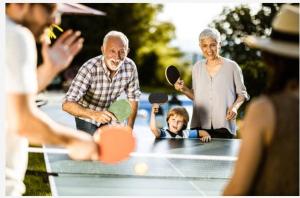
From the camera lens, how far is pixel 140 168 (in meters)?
5.48

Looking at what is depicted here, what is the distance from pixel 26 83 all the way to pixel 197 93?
4121mm

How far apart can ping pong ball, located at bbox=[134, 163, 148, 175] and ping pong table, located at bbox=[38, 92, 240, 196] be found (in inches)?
0.7

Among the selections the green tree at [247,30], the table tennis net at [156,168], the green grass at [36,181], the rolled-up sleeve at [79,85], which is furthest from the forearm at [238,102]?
the green tree at [247,30]

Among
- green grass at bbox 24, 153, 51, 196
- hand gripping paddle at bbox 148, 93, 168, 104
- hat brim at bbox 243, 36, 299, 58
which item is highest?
hat brim at bbox 243, 36, 299, 58

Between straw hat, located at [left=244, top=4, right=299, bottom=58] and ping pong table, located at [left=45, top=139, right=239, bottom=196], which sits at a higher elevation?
straw hat, located at [left=244, top=4, right=299, bottom=58]

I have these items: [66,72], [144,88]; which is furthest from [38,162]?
[144,88]

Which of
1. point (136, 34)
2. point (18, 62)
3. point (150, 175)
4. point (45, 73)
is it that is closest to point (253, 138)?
point (18, 62)

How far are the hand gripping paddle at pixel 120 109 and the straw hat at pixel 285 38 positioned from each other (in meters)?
3.03

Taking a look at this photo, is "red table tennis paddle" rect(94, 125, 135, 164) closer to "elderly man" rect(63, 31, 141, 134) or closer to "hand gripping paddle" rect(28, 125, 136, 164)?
"hand gripping paddle" rect(28, 125, 136, 164)

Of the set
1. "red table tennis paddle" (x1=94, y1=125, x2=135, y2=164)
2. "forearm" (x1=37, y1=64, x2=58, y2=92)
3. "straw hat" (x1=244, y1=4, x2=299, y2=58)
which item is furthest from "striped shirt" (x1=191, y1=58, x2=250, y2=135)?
"straw hat" (x1=244, y1=4, x2=299, y2=58)

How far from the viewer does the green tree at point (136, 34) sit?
26.4m

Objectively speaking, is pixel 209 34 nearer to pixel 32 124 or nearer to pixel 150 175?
pixel 150 175

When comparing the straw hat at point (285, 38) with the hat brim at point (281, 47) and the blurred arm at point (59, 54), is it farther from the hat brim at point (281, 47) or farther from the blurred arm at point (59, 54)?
the blurred arm at point (59, 54)

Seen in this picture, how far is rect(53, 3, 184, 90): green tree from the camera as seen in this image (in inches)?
1038
